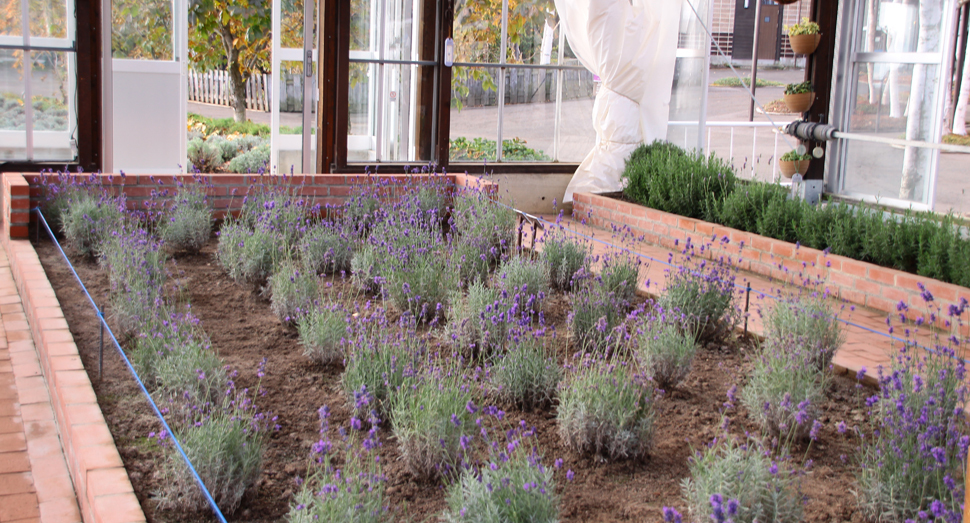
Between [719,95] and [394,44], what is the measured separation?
21466mm

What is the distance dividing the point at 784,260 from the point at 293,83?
4.59 m

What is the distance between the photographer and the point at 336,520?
2.08 meters

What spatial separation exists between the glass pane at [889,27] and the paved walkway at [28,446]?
643cm

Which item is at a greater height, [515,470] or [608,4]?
[608,4]

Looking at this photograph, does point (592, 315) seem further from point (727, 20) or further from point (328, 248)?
point (727, 20)

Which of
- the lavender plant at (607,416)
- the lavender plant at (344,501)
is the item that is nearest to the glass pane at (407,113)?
the lavender plant at (607,416)

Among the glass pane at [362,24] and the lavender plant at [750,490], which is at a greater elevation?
the glass pane at [362,24]

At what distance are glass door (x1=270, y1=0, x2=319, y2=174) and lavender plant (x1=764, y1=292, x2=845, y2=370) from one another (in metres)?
5.15

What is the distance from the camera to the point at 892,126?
7.02 m

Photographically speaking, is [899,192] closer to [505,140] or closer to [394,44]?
[505,140]

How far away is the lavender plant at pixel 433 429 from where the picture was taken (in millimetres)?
2566

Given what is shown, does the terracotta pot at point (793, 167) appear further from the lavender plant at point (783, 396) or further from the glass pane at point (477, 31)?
the lavender plant at point (783, 396)

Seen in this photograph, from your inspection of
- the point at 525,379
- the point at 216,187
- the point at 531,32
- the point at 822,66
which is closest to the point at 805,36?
the point at 822,66

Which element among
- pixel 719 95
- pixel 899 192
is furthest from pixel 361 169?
pixel 719 95
